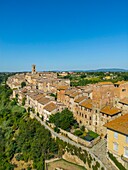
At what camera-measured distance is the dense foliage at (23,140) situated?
46.2 meters

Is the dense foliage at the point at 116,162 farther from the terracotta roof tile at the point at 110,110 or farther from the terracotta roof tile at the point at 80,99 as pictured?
the terracotta roof tile at the point at 80,99

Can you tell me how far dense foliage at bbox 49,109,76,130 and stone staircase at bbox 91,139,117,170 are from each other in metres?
9.78

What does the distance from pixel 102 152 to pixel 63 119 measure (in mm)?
14488

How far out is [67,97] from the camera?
2384 inches

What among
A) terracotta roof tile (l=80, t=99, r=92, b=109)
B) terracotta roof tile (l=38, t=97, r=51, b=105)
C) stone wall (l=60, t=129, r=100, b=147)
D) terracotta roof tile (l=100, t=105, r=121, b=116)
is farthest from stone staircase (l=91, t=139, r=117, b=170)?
terracotta roof tile (l=38, t=97, r=51, b=105)

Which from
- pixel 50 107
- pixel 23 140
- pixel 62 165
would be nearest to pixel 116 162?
pixel 62 165

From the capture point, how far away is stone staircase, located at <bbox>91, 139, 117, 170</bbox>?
34272mm

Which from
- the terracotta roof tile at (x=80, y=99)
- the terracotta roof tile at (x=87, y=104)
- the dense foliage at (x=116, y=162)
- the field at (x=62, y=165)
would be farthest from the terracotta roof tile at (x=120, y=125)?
the terracotta roof tile at (x=80, y=99)

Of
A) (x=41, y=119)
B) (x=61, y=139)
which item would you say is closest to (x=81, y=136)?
(x=61, y=139)

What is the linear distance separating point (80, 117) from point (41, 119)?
11.8m

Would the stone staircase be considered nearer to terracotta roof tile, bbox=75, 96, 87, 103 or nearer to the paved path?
the paved path

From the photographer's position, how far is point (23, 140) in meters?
53.3

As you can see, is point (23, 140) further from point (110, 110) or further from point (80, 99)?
point (110, 110)

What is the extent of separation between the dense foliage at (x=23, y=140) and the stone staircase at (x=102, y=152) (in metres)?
10.1
